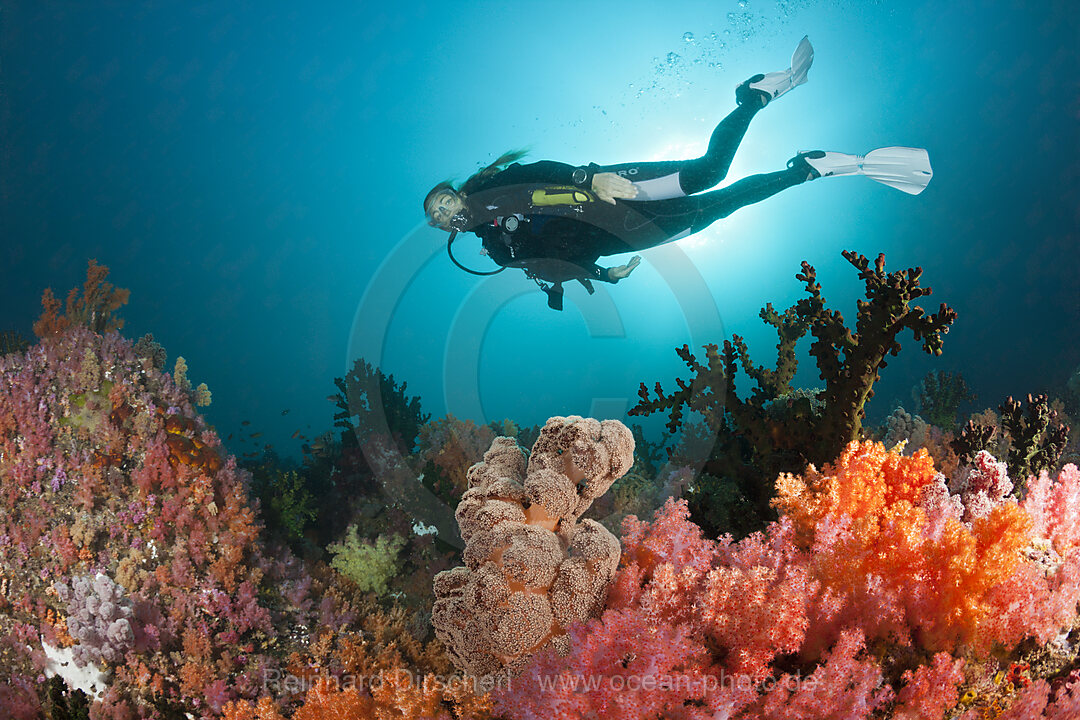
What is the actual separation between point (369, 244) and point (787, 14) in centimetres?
3370

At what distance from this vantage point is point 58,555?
→ 4.70 meters

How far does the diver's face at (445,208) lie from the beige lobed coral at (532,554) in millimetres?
4877

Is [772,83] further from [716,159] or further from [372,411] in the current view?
[372,411]

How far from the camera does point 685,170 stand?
6.74 meters

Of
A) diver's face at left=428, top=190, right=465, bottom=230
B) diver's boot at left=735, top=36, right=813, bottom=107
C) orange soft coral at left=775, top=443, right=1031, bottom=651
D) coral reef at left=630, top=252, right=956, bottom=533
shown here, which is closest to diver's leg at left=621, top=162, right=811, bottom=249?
diver's boot at left=735, top=36, right=813, bottom=107

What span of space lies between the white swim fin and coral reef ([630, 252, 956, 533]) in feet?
10.8

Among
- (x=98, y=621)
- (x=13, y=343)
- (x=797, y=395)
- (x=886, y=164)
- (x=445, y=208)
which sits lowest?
(x=98, y=621)

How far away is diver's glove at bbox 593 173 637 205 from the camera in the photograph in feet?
22.0

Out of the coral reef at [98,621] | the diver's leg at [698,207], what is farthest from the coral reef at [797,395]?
the coral reef at [98,621]

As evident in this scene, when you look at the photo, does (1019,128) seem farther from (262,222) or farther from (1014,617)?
(262,222)

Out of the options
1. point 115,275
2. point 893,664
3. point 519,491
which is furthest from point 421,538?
point 115,275

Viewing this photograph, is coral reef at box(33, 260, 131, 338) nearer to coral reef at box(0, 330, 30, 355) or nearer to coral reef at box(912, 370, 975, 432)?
coral reef at box(0, 330, 30, 355)

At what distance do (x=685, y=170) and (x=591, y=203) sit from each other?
54.5 inches

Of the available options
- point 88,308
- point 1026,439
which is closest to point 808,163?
point 1026,439
